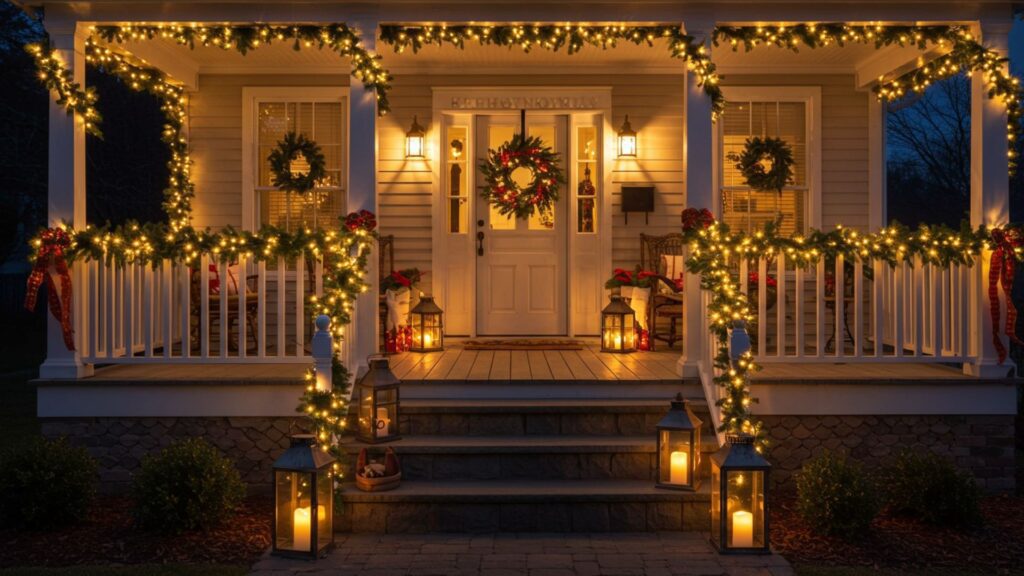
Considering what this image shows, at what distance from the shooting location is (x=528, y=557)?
5.29 metres

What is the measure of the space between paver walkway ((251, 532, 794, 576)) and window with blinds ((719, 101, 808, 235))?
463cm

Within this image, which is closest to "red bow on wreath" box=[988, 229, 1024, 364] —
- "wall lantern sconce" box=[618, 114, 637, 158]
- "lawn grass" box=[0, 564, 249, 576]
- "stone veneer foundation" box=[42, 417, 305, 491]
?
"wall lantern sconce" box=[618, 114, 637, 158]

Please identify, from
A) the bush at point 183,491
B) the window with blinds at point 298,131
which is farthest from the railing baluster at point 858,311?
the window with blinds at point 298,131

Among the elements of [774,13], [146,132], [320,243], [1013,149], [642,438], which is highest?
[146,132]

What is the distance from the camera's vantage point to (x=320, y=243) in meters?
6.86

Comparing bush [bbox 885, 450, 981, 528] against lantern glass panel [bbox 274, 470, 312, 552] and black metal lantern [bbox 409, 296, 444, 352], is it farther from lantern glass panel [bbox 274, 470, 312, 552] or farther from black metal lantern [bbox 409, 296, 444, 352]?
black metal lantern [bbox 409, 296, 444, 352]

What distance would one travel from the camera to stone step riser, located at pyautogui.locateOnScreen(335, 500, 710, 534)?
5.80 meters

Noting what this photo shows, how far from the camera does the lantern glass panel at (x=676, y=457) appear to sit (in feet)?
19.3

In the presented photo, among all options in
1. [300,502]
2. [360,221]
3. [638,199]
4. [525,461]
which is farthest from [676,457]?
[638,199]

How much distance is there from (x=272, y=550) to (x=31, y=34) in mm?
18338

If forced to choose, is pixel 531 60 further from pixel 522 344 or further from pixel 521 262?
pixel 522 344

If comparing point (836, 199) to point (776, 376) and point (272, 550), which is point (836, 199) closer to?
point (776, 376)

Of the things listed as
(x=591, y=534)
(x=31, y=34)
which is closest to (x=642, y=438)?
(x=591, y=534)

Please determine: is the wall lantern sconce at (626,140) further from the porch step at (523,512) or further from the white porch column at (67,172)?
the white porch column at (67,172)
